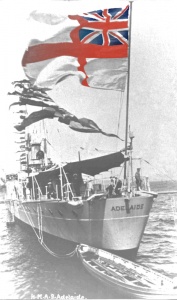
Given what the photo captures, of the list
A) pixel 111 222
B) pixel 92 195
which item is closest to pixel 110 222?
Answer: pixel 111 222

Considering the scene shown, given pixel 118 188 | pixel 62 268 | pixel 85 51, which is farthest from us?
pixel 118 188

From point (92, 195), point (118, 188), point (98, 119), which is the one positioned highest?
point (98, 119)

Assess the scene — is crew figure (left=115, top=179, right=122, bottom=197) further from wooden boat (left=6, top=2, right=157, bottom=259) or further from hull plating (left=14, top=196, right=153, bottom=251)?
hull plating (left=14, top=196, right=153, bottom=251)

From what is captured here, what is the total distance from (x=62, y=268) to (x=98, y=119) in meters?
5.70

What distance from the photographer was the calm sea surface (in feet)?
36.1

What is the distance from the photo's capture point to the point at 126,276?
11320 mm

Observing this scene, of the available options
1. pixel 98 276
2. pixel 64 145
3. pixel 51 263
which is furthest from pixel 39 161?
pixel 98 276

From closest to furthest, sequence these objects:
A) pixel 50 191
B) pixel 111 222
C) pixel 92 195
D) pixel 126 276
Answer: pixel 126 276 < pixel 111 222 < pixel 92 195 < pixel 50 191

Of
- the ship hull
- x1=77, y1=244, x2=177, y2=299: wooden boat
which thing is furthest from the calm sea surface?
the ship hull

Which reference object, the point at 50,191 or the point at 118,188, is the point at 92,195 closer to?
the point at 118,188

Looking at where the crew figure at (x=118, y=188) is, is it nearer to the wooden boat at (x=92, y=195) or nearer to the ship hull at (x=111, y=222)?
the wooden boat at (x=92, y=195)

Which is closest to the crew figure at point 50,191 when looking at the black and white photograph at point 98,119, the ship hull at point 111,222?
the ship hull at point 111,222

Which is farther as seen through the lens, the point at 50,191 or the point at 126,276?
the point at 50,191

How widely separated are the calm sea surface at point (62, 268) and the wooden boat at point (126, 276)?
277 millimetres
